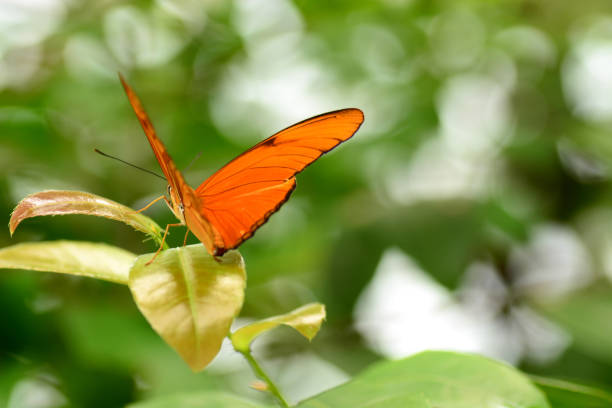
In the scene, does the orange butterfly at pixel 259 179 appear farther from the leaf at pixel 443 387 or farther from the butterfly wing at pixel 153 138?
the leaf at pixel 443 387

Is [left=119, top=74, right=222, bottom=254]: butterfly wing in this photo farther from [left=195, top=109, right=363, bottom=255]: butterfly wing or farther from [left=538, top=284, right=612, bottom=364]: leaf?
[left=538, top=284, right=612, bottom=364]: leaf

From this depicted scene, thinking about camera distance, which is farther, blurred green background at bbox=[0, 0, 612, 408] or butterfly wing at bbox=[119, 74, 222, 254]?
blurred green background at bbox=[0, 0, 612, 408]

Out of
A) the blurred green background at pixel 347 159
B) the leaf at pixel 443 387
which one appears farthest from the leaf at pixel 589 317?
the leaf at pixel 443 387

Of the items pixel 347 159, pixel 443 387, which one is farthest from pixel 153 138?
pixel 347 159

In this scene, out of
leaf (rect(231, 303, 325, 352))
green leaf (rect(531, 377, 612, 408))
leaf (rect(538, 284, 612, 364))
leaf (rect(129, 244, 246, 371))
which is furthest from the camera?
leaf (rect(538, 284, 612, 364))

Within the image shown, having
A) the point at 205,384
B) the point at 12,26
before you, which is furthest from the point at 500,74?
the point at 12,26

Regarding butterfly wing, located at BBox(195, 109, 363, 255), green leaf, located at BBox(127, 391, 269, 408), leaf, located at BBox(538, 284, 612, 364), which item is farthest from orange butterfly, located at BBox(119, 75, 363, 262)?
leaf, located at BBox(538, 284, 612, 364)

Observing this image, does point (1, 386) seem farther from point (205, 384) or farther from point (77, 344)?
point (205, 384)
